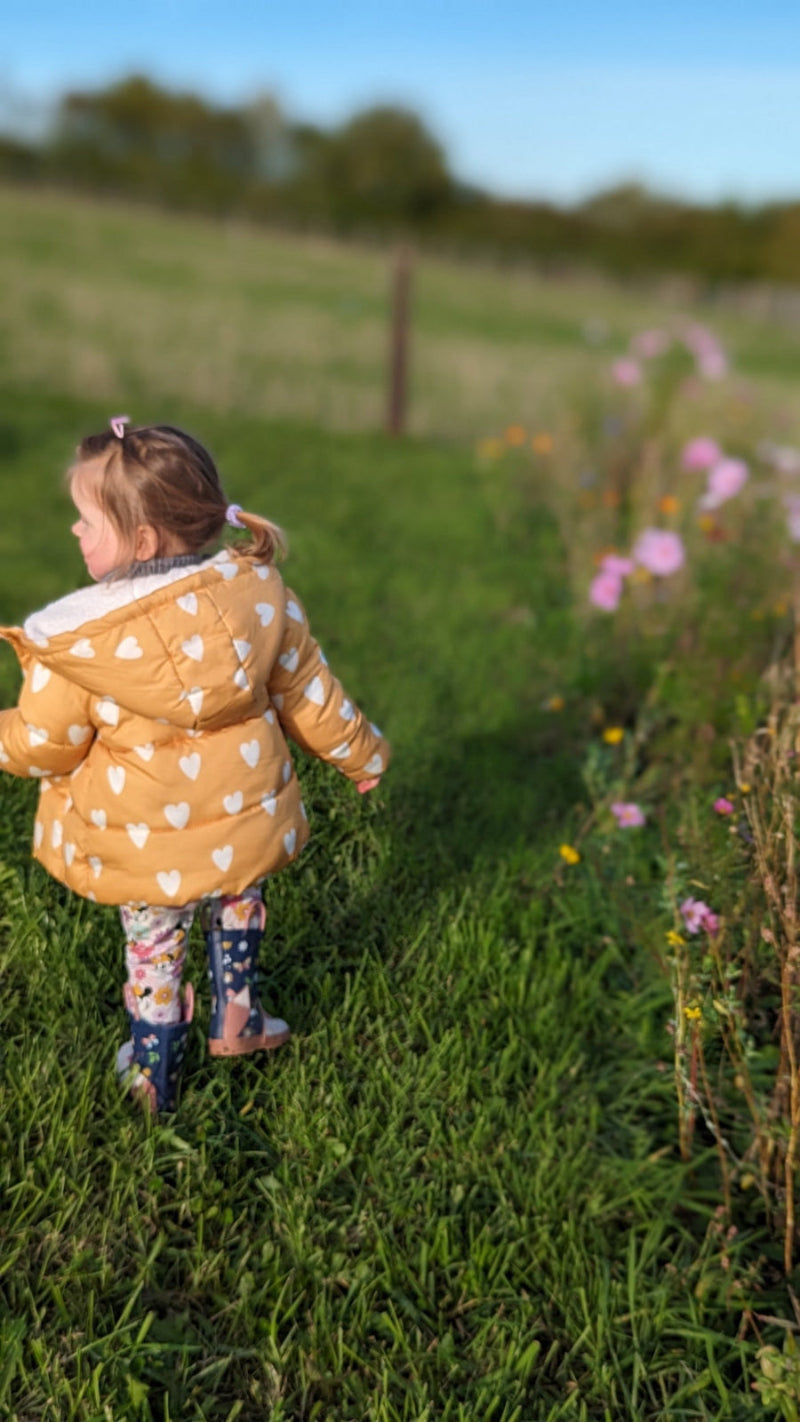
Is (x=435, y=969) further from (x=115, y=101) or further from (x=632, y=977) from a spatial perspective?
(x=115, y=101)

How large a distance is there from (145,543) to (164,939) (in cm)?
76

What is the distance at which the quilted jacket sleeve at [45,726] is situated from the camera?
207 cm

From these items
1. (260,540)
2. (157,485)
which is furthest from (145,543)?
(260,540)

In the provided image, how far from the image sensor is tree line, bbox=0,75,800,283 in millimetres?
59031

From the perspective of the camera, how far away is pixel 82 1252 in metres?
2.12

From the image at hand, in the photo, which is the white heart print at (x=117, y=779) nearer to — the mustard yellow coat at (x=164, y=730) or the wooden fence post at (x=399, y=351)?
the mustard yellow coat at (x=164, y=730)

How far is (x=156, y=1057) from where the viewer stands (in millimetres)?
2334

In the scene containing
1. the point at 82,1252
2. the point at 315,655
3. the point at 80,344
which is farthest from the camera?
the point at 80,344

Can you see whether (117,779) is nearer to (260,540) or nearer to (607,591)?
(260,540)

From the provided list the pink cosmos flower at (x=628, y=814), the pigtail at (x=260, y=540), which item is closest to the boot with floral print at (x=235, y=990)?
the pigtail at (x=260, y=540)

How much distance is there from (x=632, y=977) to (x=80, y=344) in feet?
41.1

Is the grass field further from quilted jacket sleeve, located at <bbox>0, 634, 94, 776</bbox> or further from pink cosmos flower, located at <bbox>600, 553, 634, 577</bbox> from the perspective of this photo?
quilted jacket sleeve, located at <bbox>0, 634, 94, 776</bbox>

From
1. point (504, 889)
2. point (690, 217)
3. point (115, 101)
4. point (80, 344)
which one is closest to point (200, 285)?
point (80, 344)

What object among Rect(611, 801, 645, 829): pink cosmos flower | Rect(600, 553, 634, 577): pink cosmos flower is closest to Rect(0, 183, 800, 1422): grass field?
Rect(611, 801, 645, 829): pink cosmos flower
